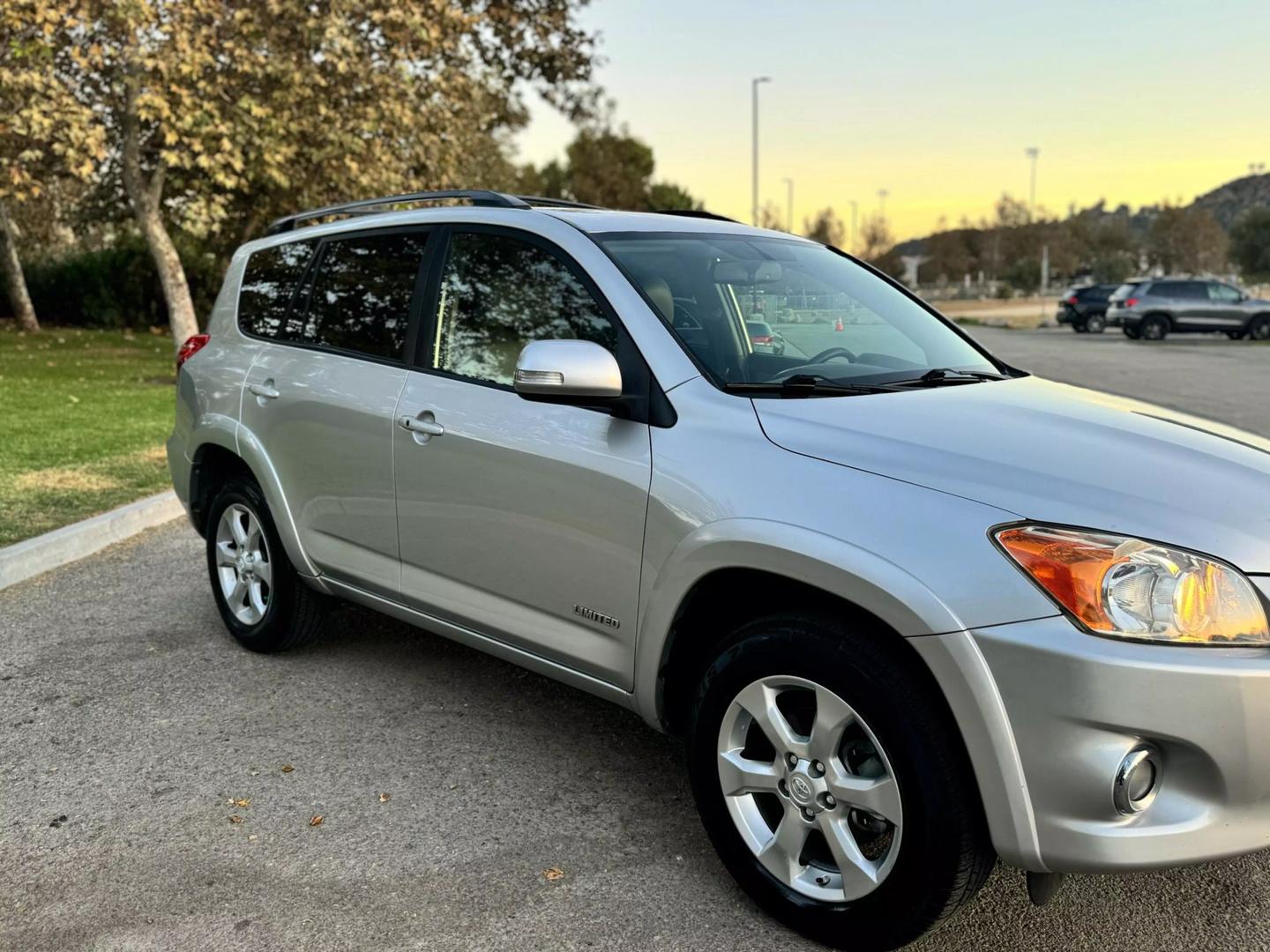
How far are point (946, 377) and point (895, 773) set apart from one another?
1.36 metres

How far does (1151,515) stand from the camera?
2.27 meters

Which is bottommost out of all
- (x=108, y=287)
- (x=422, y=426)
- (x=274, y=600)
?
(x=274, y=600)

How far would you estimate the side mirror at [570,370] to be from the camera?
2836mm

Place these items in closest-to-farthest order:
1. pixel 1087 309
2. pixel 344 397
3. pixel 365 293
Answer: pixel 344 397 < pixel 365 293 < pixel 1087 309

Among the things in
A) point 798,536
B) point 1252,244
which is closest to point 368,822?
point 798,536

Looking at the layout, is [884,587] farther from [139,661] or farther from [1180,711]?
[139,661]

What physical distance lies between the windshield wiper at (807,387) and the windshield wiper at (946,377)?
0.42 feet

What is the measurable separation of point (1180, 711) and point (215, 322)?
420 cm

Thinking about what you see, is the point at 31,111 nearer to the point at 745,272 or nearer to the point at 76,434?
the point at 76,434

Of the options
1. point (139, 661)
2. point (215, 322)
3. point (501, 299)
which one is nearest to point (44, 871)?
point (139, 661)

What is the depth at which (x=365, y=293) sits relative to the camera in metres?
4.06

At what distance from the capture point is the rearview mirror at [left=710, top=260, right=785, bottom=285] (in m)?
3.44

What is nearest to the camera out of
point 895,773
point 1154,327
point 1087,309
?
point 895,773

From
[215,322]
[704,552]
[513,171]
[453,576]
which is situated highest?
[513,171]
